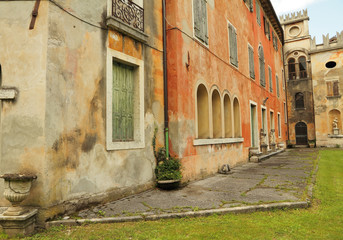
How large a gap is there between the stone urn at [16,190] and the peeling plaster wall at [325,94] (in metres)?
25.5

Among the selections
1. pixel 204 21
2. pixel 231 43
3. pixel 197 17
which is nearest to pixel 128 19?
pixel 197 17

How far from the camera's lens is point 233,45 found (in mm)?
11008

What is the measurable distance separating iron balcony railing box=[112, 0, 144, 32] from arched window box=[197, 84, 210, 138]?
308 centimetres

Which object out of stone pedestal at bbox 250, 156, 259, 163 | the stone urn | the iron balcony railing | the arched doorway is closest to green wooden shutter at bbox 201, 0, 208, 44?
the iron balcony railing

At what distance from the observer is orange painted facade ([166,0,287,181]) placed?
6.89 metres

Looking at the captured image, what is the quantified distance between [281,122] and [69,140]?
20.4 m

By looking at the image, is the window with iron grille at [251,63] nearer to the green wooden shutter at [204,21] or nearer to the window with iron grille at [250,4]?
the window with iron grille at [250,4]

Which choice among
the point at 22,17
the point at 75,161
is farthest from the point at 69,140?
the point at 22,17

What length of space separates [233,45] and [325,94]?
56.2 ft

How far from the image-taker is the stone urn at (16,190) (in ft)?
11.6

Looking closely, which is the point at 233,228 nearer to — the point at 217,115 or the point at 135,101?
the point at 135,101

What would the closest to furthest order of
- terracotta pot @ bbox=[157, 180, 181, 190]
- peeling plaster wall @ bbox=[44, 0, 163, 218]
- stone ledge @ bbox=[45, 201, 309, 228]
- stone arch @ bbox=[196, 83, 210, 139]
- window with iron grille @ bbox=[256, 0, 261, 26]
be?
stone ledge @ bbox=[45, 201, 309, 228] < peeling plaster wall @ bbox=[44, 0, 163, 218] < terracotta pot @ bbox=[157, 180, 181, 190] < stone arch @ bbox=[196, 83, 210, 139] < window with iron grille @ bbox=[256, 0, 261, 26]

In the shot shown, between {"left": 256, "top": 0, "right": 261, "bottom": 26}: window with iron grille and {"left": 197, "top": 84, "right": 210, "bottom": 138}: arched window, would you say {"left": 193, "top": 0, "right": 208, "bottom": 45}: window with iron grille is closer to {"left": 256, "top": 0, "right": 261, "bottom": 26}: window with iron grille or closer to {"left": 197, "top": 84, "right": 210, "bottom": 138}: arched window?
{"left": 197, "top": 84, "right": 210, "bottom": 138}: arched window

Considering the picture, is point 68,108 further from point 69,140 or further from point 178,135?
point 178,135
